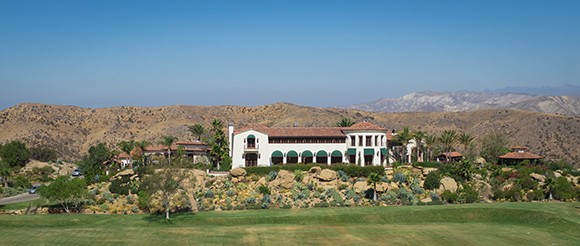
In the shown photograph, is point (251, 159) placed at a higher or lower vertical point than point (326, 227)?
higher

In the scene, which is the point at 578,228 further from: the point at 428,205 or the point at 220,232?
the point at 220,232

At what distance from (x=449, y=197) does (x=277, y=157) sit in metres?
23.9

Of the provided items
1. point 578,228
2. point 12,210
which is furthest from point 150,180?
point 578,228

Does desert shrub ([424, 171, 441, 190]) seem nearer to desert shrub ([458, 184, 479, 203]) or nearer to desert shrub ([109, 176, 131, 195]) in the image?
desert shrub ([458, 184, 479, 203])

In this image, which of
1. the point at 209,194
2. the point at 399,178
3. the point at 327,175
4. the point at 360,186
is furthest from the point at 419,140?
the point at 209,194

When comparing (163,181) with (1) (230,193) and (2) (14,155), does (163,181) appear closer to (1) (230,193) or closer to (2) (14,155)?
(1) (230,193)

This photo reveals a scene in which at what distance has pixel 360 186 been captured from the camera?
62.8m

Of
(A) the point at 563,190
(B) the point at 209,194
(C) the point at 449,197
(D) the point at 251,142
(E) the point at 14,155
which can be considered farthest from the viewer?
(E) the point at 14,155

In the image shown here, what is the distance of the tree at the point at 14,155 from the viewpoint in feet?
305

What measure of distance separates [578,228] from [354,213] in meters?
19.3

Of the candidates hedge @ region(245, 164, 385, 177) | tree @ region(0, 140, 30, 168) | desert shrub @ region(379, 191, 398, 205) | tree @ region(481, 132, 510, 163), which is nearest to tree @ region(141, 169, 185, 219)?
hedge @ region(245, 164, 385, 177)

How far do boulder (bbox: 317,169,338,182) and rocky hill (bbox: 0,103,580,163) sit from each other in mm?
66425

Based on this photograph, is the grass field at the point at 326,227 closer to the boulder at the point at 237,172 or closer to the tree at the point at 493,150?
the boulder at the point at 237,172

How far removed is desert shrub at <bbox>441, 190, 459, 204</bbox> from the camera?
59094mm
